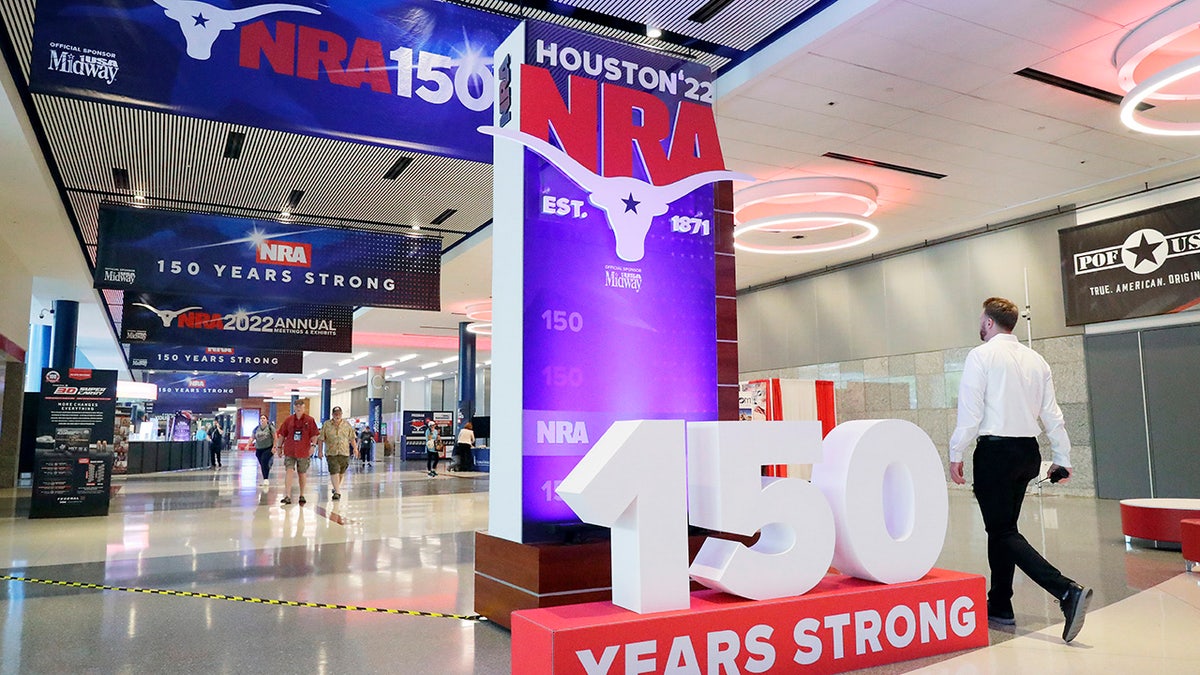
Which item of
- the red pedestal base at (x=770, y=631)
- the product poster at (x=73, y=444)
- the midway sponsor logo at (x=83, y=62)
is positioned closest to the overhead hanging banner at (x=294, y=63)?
the midway sponsor logo at (x=83, y=62)

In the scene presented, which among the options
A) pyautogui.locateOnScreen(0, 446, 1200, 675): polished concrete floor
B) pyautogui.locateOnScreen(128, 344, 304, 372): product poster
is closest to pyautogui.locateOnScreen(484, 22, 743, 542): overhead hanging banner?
pyautogui.locateOnScreen(0, 446, 1200, 675): polished concrete floor

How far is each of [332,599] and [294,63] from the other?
301cm

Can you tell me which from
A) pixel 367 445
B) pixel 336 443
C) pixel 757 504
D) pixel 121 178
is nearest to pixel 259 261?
pixel 121 178

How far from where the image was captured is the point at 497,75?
4223 mm

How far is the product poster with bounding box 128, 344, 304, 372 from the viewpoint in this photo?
16.1 meters

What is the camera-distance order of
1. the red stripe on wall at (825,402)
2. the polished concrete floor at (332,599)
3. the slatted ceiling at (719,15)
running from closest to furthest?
1. the polished concrete floor at (332,599)
2. the slatted ceiling at (719,15)
3. the red stripe on wall at (825,402)

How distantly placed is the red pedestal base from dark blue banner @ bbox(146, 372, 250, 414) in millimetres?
36701

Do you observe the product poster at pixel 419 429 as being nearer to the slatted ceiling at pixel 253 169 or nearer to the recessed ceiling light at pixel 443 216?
the recessed ceiling light at pixel 443 216

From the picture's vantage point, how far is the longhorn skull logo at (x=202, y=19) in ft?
13.4

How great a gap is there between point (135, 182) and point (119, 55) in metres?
6.68

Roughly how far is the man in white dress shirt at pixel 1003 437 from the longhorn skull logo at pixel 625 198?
1661 millimetres

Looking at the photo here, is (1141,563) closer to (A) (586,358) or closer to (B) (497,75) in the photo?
(A) (586,358)

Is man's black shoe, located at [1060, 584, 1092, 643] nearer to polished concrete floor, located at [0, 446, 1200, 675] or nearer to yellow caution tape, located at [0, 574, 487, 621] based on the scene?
polished concrete floor, located at [0, 446, 1200, 675]

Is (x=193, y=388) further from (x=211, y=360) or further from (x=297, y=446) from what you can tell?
(x=297, y=446)
